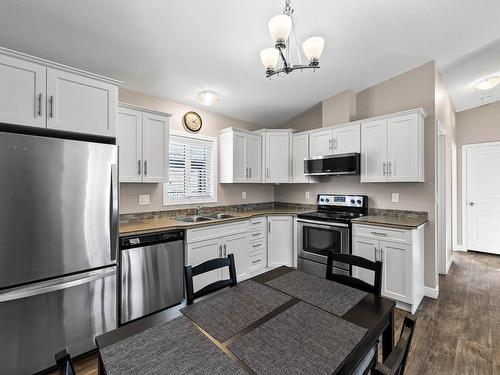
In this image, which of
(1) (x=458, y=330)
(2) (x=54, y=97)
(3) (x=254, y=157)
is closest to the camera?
(2) (x=54, y=97)

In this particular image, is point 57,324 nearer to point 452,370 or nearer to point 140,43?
point 140,43

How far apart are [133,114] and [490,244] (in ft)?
21.2

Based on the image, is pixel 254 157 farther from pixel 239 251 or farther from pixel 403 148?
pixel 403 148

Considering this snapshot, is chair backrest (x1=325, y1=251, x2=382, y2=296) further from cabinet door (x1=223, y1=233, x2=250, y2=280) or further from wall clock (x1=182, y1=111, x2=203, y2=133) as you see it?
wall clock (x1=182, y1=111, x2=203, y2=133)

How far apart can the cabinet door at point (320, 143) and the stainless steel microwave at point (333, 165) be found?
15cm

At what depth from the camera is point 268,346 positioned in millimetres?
964

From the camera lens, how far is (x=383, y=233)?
9.42 ft

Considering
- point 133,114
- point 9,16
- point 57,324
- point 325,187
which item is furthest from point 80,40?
point 325,187

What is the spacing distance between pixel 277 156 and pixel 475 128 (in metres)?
4.01

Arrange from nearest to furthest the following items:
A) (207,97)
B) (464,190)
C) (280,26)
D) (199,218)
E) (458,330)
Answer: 1. (280,26)
2. (458,330)
3. (207,97)
4. (199,218)
5. (464,190)

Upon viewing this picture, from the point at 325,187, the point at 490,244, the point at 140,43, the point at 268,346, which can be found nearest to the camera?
the point at 268,346

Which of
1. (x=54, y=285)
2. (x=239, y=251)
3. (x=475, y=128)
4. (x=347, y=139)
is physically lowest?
(x=239, y=251)

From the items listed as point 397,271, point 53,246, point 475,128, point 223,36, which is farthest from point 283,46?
point 475,128

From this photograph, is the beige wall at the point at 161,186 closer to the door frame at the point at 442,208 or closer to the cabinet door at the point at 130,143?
the cabinet door at the point at 130,143
